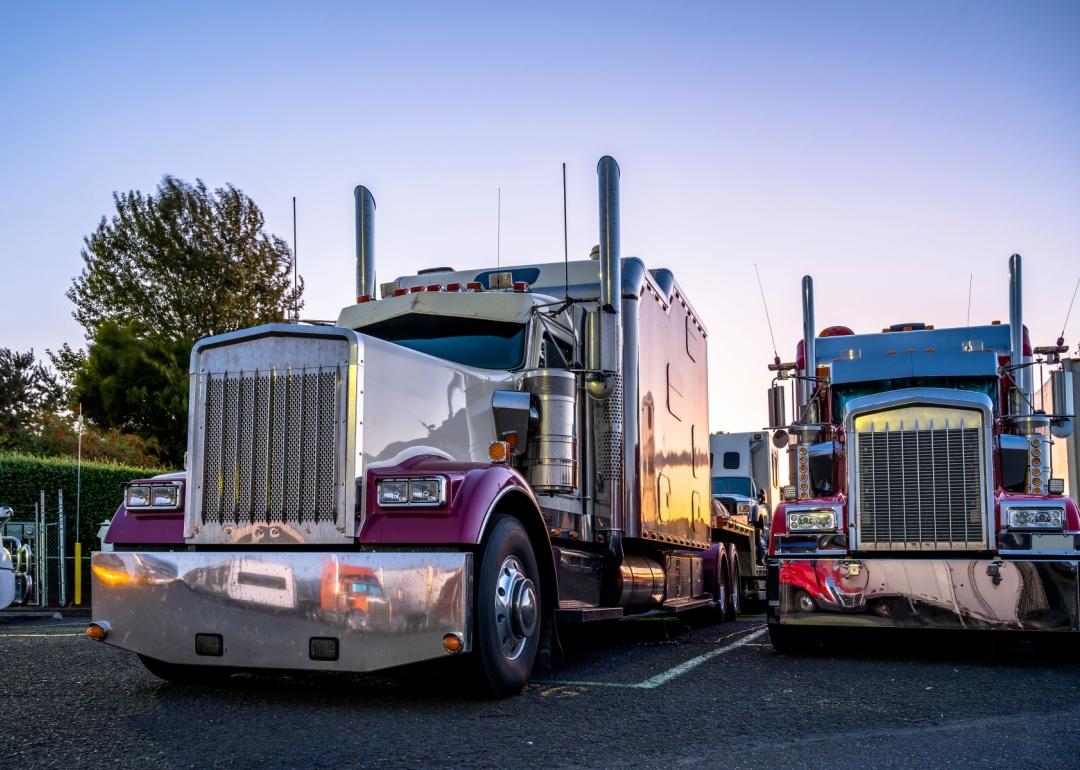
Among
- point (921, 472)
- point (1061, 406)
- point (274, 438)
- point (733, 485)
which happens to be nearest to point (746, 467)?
point (733, 485)

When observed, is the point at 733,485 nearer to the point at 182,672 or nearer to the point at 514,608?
the point at 514,608

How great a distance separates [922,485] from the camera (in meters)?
8.92

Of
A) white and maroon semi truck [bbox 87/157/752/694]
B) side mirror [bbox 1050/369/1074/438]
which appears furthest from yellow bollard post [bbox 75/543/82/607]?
side mirror [bbox 1050/369/1074/438]

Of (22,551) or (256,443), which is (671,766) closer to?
(256,443)

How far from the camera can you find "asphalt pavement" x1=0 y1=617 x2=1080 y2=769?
477 centimetres

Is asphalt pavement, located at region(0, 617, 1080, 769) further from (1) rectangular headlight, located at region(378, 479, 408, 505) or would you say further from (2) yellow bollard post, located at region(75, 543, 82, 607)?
(2) yellow bollard post, located at region(75, 543, 82, 607)

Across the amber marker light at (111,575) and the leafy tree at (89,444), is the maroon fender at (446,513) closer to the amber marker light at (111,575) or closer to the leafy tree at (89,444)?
the amber marker light at (111,575)

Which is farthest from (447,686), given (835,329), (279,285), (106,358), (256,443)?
(279,285)

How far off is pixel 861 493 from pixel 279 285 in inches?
1267

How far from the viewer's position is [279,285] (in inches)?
1523

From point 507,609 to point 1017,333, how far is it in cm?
642

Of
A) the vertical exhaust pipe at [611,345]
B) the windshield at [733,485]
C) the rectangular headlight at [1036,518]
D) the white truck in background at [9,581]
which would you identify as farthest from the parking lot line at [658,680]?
the windshield at [733,485]

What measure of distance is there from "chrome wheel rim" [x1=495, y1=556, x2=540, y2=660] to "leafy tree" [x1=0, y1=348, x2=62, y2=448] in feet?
116

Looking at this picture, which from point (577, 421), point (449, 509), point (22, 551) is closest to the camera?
point (449, 509)
